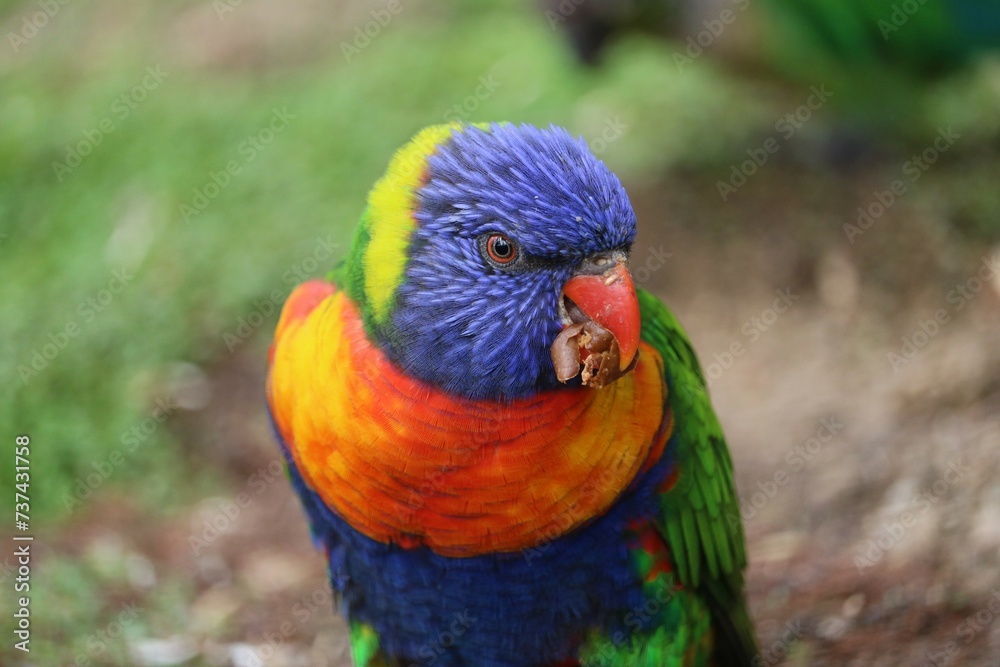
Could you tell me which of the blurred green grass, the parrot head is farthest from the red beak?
the blurred green grass

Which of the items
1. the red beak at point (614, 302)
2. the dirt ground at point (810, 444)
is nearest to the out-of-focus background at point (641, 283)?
the dirt ground at point (810, 444)

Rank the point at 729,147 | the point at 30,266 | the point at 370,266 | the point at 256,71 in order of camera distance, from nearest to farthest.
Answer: the point at 370,266 → the point at 30,266 → the point at 729,147 → the point at 256,71

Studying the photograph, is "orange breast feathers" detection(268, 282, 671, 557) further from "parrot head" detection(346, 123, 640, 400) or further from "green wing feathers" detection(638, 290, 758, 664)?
"green wing feathers" detection(638, 290, 758, 664)

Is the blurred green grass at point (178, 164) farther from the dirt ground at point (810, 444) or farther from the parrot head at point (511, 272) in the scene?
the parrot head at point (511, 272)

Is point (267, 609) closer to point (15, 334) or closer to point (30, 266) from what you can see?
point (15, 334)

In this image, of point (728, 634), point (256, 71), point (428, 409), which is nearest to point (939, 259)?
point (728, 634)

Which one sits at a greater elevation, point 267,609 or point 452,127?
point 452,127
